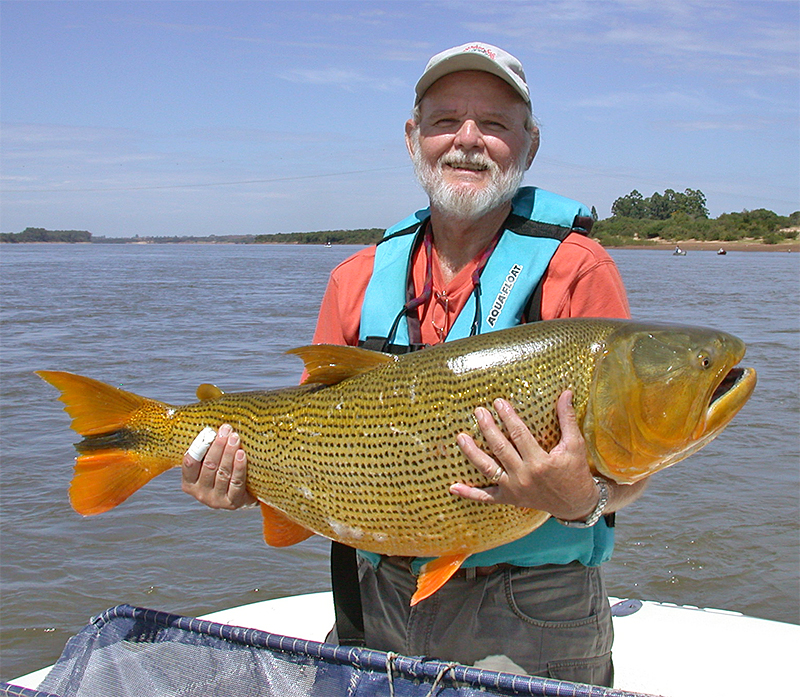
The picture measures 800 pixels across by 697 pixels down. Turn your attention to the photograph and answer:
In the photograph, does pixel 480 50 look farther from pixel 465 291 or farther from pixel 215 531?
pixel 215 531

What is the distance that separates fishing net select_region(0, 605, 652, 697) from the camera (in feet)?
9.12

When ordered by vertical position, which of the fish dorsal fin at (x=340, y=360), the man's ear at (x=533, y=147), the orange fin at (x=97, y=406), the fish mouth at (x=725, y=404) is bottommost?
the orange fin at (x=97, y=406)

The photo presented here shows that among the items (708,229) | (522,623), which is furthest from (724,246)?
(522,623)

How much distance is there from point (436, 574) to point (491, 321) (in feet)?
3.26

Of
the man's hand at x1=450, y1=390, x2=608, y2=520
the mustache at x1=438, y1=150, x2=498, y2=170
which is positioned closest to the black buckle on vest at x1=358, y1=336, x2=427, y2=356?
the man's hand at x1=450, y1=390, x2=608, y2=520

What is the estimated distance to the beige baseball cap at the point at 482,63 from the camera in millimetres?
3012

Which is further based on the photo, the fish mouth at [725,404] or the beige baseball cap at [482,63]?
the beige baseball cap at [482,63]

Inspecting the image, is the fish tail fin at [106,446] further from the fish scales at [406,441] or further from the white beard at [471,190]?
the white beard at [471,190]

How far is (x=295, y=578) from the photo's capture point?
267 inches

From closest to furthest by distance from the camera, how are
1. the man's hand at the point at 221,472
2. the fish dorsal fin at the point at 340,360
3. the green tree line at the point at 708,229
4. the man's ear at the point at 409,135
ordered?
the fish dorsal fin at the point at 340,360 → the man's hand at the point at 221,472 → the man's ear at the point at 409,135 → the green tree line at the point at 708,229

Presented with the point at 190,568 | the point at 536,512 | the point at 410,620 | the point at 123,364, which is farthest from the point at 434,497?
the point at 123,364

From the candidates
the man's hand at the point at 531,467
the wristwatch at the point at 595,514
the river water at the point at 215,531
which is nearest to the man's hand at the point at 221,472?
the man's hand at the point at 531,467

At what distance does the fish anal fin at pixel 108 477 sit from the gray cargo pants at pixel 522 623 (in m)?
1.19

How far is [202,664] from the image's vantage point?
3.10m
